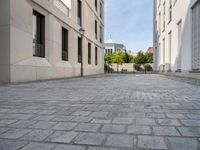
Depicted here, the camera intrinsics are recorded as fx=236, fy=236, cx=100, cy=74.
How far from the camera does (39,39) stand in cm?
1313

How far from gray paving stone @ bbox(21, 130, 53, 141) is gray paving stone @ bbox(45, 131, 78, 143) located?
7cm

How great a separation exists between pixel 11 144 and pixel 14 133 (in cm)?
42

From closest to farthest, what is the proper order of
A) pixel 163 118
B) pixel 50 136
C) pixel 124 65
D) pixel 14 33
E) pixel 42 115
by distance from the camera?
1. pixel 50 136
2. pixel 163 118
3. pixel 42 115
4. pixel 14 33
5. pixel 124 65

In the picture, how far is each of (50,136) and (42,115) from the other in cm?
122

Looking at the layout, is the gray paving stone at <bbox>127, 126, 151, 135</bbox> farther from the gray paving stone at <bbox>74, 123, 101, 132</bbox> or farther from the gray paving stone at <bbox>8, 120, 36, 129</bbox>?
the gray paving stone at <bbox>8, 120, 36, 129</bbox>

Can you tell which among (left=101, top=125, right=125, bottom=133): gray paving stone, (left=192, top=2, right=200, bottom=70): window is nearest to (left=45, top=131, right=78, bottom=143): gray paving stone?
(left=101, top=125, right=125, bottom=133): gray paving stone

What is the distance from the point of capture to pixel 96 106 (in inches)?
191

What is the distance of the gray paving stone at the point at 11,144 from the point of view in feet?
8.04

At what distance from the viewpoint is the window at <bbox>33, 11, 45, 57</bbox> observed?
41.1 feet

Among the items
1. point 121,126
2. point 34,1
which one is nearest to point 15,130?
point 121,126

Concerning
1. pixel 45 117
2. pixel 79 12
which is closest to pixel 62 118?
pixel 45 117

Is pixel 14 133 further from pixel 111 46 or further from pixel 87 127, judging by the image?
pixel 111 46

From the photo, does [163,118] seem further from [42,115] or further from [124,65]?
Result: [124,65]

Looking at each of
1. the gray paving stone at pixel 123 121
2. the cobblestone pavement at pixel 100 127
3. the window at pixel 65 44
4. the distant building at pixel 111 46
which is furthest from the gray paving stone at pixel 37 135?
the distant building at pixel 111 46
